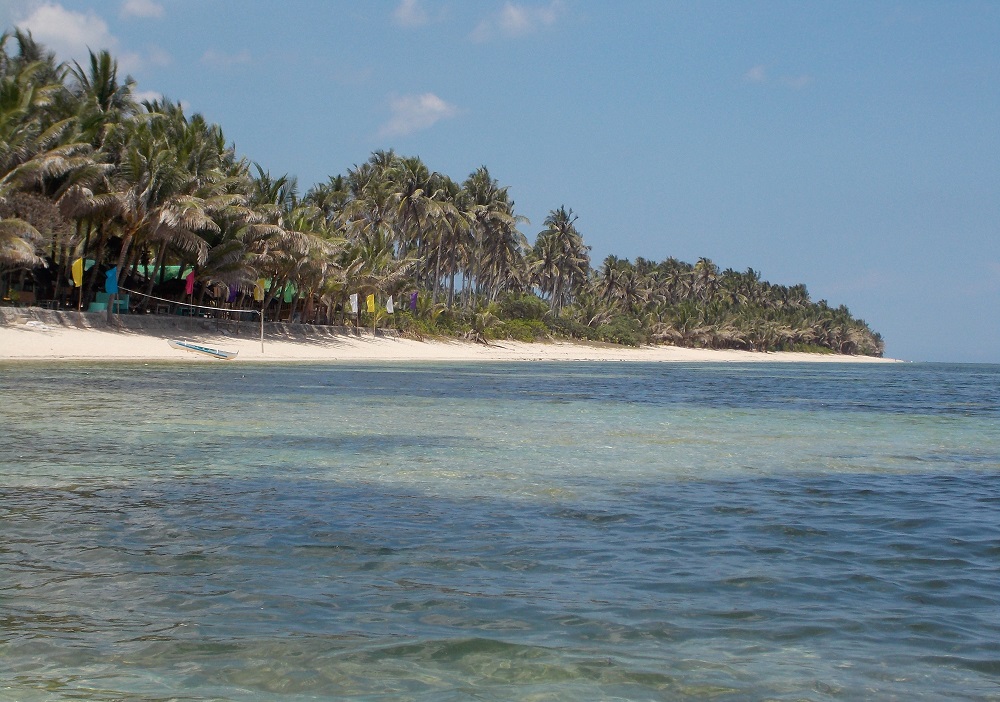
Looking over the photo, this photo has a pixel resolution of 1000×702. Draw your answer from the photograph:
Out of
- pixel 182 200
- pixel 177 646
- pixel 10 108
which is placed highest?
pixel 10 108

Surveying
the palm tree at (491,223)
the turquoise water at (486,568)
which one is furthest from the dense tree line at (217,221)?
the turquoise water at (486,568)

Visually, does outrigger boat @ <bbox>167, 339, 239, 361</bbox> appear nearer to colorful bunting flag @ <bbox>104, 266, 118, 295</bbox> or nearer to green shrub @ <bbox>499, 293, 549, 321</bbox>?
colorful bunting flag @ <bbox>104, 266, 118, 295</bbox>

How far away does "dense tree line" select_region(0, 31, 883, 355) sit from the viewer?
121 ft

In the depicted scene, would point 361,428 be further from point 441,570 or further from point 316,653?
point 316,653

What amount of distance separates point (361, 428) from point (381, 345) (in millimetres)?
41116

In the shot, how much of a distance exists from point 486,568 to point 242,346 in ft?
128

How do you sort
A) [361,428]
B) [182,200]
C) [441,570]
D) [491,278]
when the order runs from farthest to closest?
[491,278]
[182,200]
[361,428]
[441,570]

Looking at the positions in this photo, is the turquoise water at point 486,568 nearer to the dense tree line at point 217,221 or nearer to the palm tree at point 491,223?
the dense tree line at point 217,221

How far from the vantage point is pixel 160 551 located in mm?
5906

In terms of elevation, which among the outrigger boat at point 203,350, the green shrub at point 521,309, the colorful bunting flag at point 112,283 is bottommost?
the outrigger boat at point 203,350

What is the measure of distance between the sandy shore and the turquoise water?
23546mm

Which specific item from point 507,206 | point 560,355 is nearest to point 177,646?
point 560,355

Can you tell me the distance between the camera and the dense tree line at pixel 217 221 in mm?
36844

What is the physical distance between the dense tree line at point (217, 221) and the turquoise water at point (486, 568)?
26974 millimetres
